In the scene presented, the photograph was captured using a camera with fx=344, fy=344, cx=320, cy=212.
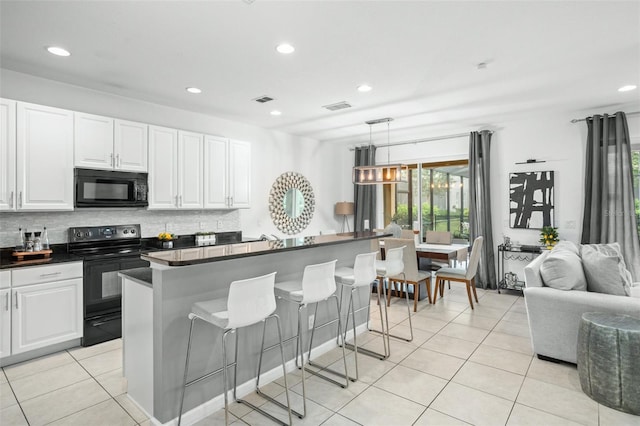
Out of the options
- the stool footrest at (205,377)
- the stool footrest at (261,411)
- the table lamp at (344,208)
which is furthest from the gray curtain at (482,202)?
the stool footrest at (205,377)

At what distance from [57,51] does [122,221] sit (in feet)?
6.38

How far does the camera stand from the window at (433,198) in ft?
21.2

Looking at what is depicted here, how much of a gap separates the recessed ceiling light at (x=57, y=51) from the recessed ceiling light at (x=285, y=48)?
6.03 feet

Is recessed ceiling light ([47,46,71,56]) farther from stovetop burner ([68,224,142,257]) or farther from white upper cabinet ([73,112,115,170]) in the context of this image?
stovetop burner ([68,224,142,257])

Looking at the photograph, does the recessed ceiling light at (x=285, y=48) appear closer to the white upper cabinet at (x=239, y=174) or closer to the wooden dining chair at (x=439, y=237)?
the white upper cabinet at (x=239, y=174)

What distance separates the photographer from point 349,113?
505 centimetres

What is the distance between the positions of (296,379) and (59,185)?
304cm

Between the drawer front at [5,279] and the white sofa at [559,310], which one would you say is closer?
the white sofa at [559,310]

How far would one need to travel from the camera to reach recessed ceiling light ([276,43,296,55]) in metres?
2.91

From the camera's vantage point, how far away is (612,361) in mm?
2400

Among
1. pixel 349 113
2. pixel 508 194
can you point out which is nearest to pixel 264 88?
pixel 349 113

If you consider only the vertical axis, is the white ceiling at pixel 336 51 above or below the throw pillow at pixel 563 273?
above

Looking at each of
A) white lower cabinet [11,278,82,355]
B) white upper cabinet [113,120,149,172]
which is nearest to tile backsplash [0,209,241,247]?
white upper cabinet [113,120,149,172]

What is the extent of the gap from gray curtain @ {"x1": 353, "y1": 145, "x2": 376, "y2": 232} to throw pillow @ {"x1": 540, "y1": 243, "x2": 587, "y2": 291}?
4263 mm
